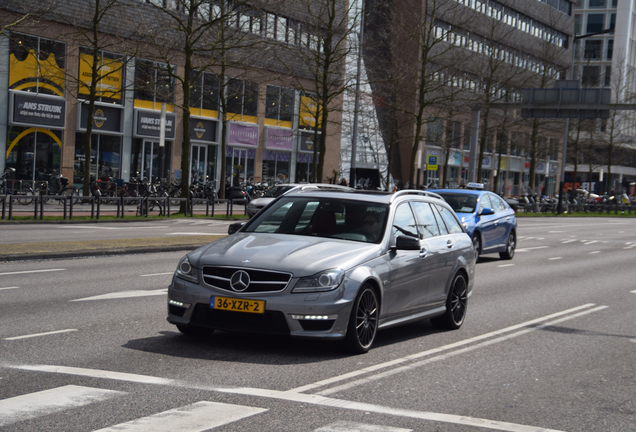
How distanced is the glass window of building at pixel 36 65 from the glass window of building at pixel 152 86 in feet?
11.1

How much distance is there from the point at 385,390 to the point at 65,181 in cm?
3101

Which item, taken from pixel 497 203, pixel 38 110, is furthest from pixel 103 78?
pixel 497 203

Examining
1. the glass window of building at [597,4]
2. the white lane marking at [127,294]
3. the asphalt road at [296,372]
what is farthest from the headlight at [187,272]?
the glass window of building at [597,4]

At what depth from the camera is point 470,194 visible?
19844 mm

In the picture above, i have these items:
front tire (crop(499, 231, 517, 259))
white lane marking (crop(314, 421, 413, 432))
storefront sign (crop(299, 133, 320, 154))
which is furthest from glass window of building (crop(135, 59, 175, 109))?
white lane marking (crop(314, 421, 413, 432))

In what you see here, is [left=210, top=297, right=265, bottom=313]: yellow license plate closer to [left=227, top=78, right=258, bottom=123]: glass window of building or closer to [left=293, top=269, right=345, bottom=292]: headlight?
[left=293, top=269, right=345, bottom=292]: headlight

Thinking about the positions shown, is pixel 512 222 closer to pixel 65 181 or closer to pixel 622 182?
pixel 65 181

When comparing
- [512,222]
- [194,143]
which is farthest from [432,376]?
[194,143]

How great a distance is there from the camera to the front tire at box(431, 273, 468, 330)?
955 cm

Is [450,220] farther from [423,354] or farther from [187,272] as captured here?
[187,272]

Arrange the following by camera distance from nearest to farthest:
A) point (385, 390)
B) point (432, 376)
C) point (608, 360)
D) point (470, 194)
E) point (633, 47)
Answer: point (385, 390) → point (432, 376) → point (608, 360) → point (470, 194) → point (633, 47)

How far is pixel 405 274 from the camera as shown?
840 centimetres

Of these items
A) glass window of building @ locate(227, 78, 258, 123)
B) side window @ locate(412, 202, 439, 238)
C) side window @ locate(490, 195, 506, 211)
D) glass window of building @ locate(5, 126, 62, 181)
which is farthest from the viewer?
glass window of building @ locate(227, 78, 258, 123)

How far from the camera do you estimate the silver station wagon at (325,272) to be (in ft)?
23.8
